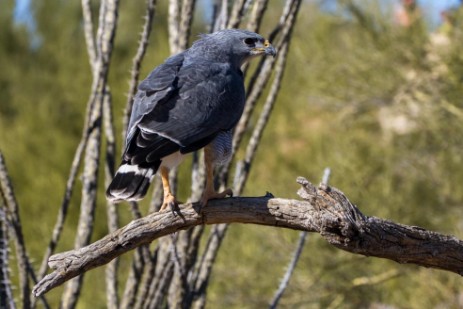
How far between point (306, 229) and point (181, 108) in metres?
0.84

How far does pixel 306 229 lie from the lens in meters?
3.37

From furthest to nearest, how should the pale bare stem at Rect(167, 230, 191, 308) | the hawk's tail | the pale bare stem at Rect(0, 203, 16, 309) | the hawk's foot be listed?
the pale bare stem at Rect(167, 230, 191, 308) < the pale bare stem at Rect(0, 203, 16, 309) < the hawk's foot < the hawk's tail

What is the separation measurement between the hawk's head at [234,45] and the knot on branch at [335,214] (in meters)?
1.37

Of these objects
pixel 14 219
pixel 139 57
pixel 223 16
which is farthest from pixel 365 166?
pixel 14 219

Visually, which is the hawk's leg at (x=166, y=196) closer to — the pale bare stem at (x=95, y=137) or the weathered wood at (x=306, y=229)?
the weathered wood at (x=306, y=229)

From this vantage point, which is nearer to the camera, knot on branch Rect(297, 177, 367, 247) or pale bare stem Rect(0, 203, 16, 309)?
knot on branch Rect(297, 177, 367, 247)

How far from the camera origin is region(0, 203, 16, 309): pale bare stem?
4195mm

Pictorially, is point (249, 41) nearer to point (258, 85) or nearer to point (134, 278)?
point (258, 85)

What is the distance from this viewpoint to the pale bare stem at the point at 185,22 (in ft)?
14.9

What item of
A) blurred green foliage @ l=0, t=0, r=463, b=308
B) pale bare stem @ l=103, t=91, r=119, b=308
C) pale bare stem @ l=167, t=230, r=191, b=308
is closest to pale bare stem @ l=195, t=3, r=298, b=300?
pale bare stem @ l=167, t=230, r=191, b=308

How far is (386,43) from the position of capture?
27.7 feet

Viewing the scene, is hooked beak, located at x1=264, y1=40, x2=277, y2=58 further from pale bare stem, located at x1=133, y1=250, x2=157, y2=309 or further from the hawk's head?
pale bare stem, located at x1=133, y1=250, x2=157, y2=309

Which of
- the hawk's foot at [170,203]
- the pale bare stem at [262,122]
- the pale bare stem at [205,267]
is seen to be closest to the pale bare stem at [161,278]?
the pale bare stem at [205,267]

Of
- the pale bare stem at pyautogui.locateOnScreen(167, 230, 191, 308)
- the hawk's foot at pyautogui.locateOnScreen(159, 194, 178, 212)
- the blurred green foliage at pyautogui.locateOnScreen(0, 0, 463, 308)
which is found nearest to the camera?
the hawk's foot at pyautogui.locateOnScreen(159, 194, 178, 212)
